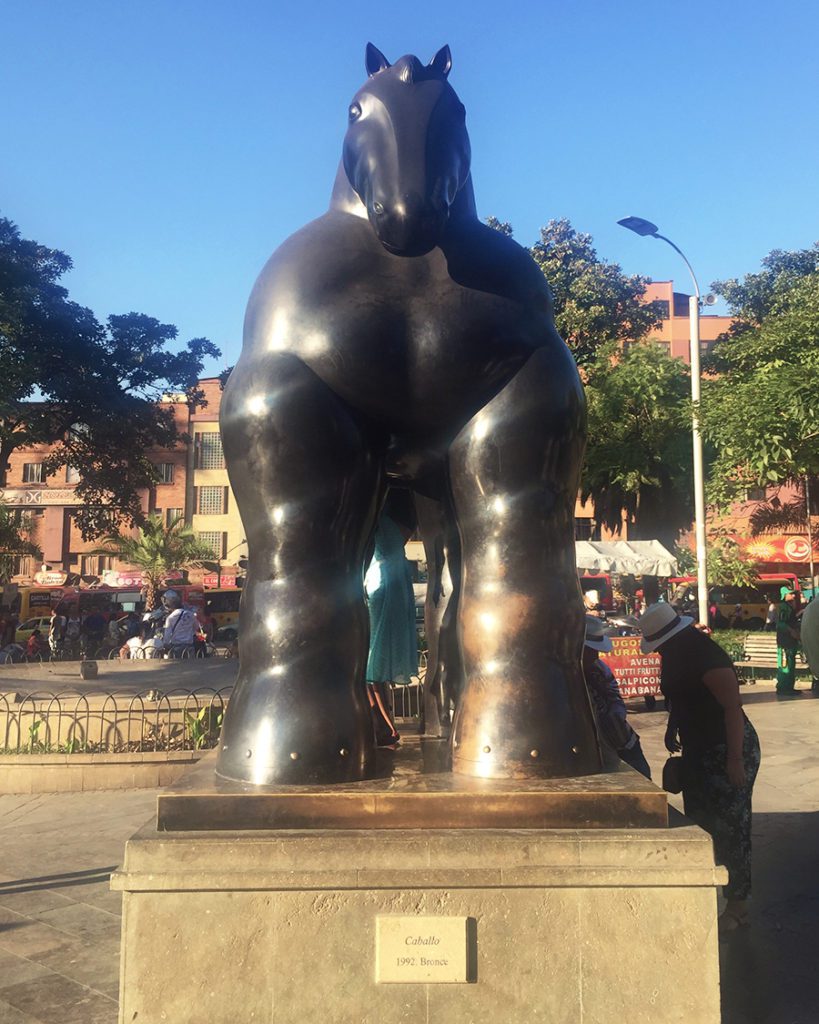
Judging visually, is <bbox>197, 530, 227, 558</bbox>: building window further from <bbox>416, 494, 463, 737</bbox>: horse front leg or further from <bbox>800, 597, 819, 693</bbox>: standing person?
<bbox>416, 494, 463, 737</bbox>: horse front leg

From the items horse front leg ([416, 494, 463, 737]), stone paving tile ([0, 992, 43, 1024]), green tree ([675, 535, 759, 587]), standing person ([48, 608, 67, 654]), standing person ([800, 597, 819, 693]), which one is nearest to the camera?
horse front leg ([416, 494, 463, 737])

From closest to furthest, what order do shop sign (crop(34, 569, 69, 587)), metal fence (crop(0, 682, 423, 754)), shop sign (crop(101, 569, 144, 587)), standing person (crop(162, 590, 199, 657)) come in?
metal fence (crop(0, 682, 423, 754)) < standing person (crop(162, 590, 199, 657)) < shop sign (crop(101, 569, 144, 587)) < shop sign (crop(34, 569, 69, 587))

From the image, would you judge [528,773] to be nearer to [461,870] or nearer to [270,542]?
[461,870]

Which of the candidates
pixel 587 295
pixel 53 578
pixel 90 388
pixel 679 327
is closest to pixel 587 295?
pixel 587 295

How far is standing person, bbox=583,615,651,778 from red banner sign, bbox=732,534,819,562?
30967 mm

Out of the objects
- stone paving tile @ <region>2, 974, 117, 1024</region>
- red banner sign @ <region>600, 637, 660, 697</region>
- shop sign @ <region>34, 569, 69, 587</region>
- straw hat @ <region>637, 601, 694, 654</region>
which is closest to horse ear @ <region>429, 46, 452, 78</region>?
straw hat @ <region>637, 601, 694, 654</region>

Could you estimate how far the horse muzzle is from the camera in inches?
93.4

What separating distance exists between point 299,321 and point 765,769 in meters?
7.62

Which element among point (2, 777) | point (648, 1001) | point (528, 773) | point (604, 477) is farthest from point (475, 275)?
→ point (604, 477)

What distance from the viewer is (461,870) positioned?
6.78 feet

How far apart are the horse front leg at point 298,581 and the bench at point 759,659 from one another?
14394mm

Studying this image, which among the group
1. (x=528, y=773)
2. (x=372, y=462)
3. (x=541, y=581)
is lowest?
(x=528, y=773)

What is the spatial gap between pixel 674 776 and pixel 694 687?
0.53 metres

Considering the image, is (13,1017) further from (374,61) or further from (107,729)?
(107,729)
